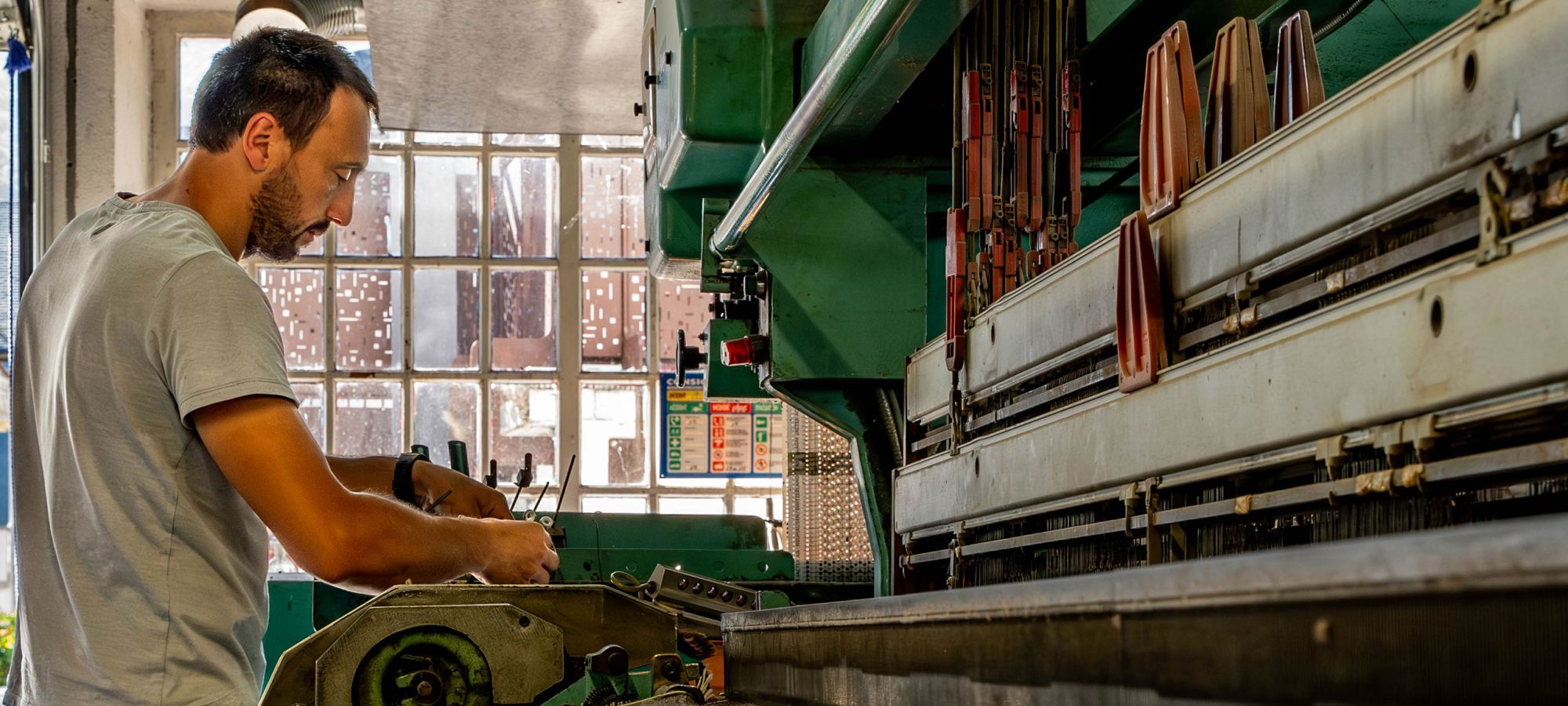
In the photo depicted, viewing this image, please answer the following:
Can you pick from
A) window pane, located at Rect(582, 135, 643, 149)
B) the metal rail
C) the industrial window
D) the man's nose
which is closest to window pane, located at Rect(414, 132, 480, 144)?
the industrial window

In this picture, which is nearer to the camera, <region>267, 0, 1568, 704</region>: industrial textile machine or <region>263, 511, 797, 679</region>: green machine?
<region>267, 0, 1568, 704</region>: industrial textile machine

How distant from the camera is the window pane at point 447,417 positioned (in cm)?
593

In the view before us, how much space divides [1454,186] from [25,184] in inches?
221

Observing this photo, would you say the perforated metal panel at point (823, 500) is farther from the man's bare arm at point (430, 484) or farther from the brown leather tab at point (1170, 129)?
the brown leather tab at point (1170, 129)

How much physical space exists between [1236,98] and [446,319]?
5036 millimetres

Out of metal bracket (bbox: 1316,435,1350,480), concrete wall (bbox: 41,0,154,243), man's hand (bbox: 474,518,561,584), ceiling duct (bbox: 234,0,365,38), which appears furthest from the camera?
concrete wall (bbox: 41,0,154,243)

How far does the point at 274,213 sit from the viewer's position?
A: 147 cm

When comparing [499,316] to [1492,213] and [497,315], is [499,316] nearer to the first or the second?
[497,315]

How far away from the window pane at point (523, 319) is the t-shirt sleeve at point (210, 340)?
4688 mm

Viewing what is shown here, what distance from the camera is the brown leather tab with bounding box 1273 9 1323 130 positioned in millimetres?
1188

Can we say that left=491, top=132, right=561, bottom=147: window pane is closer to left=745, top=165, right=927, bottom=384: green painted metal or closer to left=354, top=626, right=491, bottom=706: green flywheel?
left=745, top=165, right=927, bottom=384: green painted metal

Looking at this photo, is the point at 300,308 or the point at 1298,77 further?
the point at 300,308

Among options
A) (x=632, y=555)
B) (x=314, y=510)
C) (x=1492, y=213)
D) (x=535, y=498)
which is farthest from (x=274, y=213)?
(x=535, y=498)

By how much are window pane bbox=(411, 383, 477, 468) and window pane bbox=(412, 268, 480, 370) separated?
87 millimetres
